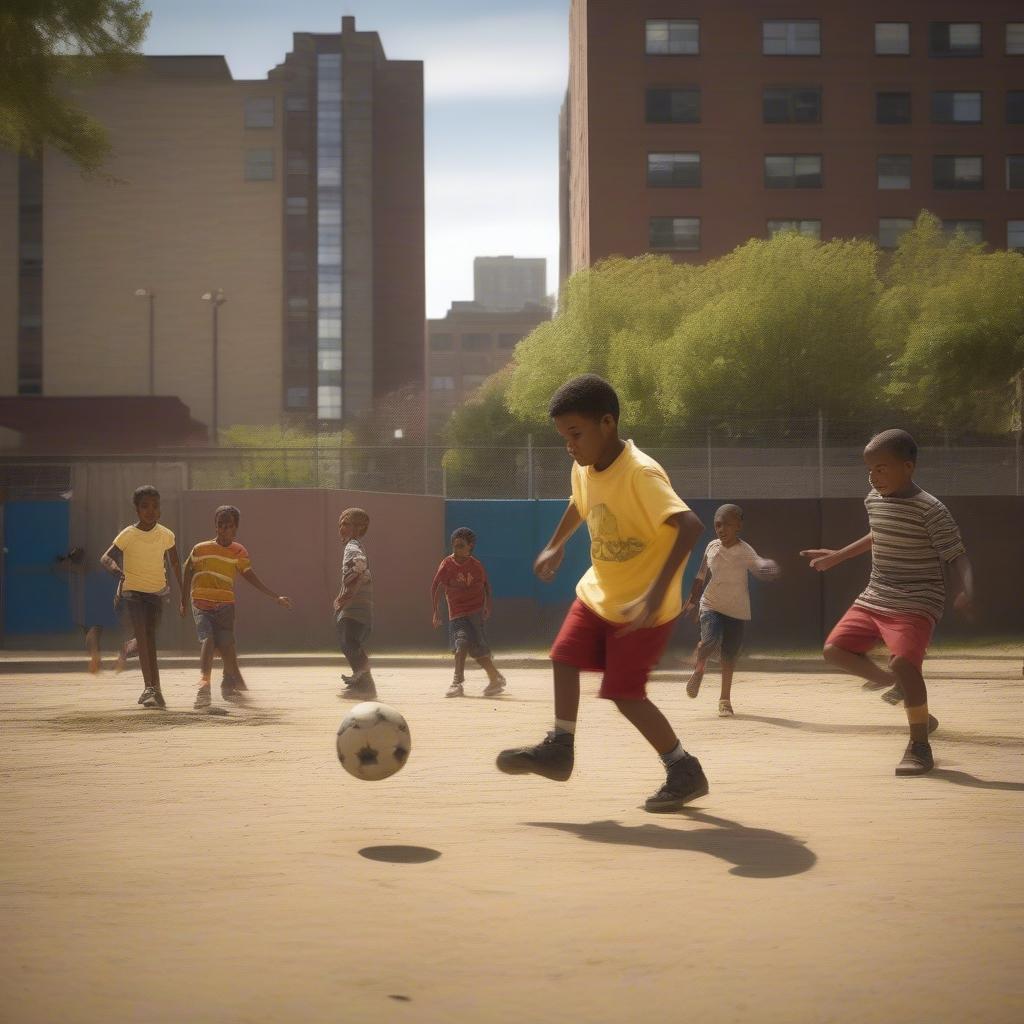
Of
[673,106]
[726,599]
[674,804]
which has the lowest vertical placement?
[674,804]

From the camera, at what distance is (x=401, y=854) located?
17.5 feet

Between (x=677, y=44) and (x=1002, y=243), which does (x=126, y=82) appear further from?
(x=1002, y=243)

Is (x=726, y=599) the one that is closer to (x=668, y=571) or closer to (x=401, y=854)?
(x=668, y=571)

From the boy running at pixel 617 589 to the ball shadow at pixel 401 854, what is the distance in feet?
3.13

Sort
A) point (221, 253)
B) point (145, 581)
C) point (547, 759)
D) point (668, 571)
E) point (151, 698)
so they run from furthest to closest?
point (221, 253)
point (151, 698)
point (145, 581)
point (547, 759)
point (668, 571)

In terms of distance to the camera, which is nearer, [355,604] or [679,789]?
[679,789]

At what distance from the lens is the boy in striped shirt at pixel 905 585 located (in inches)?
298

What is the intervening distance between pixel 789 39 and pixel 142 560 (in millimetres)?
54807

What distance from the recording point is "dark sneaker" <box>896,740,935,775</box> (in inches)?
294

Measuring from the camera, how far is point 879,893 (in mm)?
4688

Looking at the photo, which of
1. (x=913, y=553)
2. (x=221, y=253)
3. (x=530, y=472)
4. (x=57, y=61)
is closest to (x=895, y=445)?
(x=913, y=553)

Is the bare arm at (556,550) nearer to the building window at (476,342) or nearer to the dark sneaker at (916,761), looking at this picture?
the dark sneaker at (916,761)

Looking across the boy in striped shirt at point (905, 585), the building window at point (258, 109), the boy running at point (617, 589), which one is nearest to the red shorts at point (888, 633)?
the boy in striped shirt at point (905, 585)

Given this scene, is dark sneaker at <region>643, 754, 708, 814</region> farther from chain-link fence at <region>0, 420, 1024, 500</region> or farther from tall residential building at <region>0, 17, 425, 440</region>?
tall residential building at <region>0, 17, 425, 440</region>
